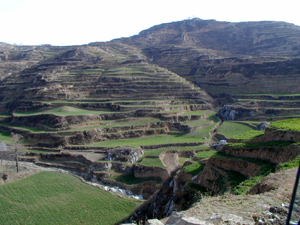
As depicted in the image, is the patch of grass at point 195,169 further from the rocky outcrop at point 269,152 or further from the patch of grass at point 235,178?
the patch of grass at point 235,178

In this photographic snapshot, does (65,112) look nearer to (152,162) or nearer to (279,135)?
(152,162)

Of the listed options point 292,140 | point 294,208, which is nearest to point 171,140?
point 292,140

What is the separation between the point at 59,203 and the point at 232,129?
25.2 meters

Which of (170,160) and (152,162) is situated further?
(170,160)

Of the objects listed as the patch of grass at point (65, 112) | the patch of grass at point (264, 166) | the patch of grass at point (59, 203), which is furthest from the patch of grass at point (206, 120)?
the patch of grass at point (264, 166)

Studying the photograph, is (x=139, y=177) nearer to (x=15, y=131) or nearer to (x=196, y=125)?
(x=196, y=125)

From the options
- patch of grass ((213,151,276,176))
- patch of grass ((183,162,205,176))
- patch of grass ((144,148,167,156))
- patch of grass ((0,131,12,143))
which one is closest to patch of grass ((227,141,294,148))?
patch of grass ((213,151,276,176))

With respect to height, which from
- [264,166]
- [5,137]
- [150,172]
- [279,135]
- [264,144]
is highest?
[279,135]

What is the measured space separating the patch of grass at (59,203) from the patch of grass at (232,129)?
1919cm

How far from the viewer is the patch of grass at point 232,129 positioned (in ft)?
113

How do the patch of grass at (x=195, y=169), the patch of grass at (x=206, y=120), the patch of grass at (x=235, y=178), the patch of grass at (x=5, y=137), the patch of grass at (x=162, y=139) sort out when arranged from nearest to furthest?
the patch of grass at (x=235, y=178), the patch of grass at (x=195, y=169), the patch of grass at (x=162, y=139), the patch of grass at (x=5, y=137), the patch of grass at (x=206, y=120)

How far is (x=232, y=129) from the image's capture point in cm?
3625

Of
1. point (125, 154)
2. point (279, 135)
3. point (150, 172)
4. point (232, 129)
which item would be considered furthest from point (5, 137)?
point (279, 135)

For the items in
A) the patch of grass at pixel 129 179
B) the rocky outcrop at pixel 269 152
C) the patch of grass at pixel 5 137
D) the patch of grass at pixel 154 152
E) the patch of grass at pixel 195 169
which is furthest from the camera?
the patch of grass at pixel 5 137
